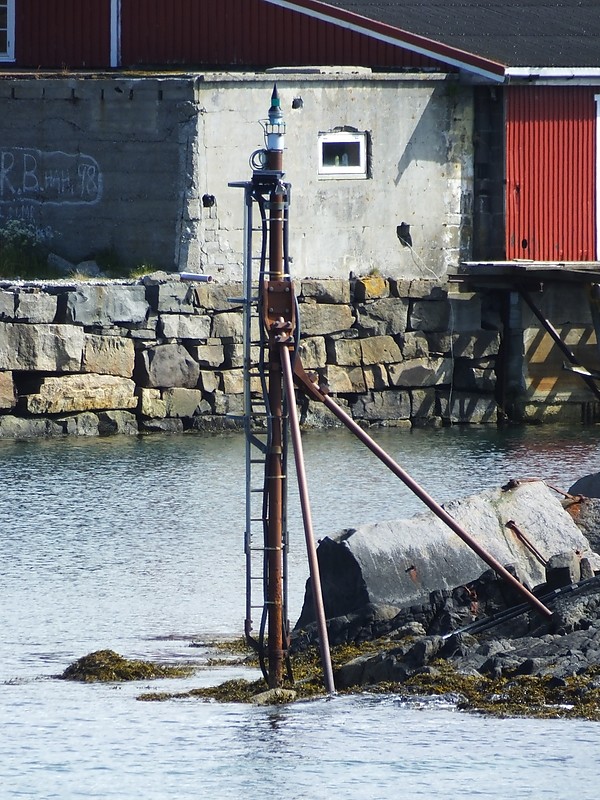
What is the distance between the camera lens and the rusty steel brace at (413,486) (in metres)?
13.3

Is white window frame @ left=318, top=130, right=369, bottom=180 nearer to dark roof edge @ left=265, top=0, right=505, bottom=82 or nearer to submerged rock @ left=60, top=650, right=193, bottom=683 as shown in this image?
dark roof edge @ left=265, top=0, right=505, bottom=82

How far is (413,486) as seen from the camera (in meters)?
13.3

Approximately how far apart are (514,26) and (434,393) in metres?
6.20

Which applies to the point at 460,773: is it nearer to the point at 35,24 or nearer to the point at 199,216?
the point at 199,216

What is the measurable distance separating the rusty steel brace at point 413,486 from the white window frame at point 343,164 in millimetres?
13777

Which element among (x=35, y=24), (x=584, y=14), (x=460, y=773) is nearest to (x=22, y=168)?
(x=35, y=24)

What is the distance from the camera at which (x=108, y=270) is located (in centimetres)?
2714

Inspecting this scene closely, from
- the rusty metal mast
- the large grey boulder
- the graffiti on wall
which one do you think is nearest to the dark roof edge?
the graffiti on wall

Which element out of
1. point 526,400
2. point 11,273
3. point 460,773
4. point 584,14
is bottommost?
point 460,773

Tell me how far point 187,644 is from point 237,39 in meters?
15.2

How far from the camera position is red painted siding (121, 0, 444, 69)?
28.3m

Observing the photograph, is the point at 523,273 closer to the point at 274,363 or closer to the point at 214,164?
the point at 214,164

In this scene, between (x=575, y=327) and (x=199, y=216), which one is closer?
(x=199, y=216)

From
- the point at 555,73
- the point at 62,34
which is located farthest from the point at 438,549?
the point at 62,34
